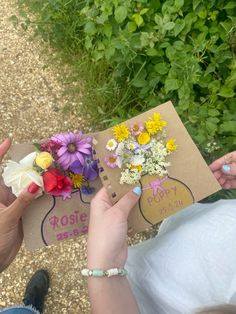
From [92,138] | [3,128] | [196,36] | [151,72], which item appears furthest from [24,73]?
[92,138]

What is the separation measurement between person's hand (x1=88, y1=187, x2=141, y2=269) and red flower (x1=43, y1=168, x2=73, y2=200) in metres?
0.08

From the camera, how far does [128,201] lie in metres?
0.96

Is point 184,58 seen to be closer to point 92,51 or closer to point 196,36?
point 196,36

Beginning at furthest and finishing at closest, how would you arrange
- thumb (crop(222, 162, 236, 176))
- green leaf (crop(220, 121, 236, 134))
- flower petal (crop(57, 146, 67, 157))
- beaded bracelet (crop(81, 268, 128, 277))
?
green leaf (crop(220, 121, 236, 134)) < thumb (crop(222, 162, 236, 176)) < flower petal (crop(57, 146, 67, 157)) < beaded bracelet (crop(81, 268, 128, 277))

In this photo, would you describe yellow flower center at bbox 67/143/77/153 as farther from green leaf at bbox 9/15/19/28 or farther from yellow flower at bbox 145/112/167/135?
green leaf at bbox 9/15/19/28

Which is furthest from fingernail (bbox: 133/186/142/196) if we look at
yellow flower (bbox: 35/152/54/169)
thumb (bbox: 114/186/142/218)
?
yellow flower (bbox: 35/152/54/169)

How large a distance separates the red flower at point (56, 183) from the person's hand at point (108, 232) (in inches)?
3.1

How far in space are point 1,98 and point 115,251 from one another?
5.31 feet

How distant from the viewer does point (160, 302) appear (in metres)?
1.03

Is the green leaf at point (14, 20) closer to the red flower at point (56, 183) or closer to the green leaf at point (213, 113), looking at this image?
the green leaf at point (213, 113)

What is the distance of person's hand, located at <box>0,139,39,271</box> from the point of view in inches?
36.9

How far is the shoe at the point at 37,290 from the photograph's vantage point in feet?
5.82

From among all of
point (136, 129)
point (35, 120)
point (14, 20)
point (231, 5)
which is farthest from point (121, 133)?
point (14, 20)

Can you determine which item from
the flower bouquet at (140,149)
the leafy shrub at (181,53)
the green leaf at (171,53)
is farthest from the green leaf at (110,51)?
the flower bouquet at (140,149)
